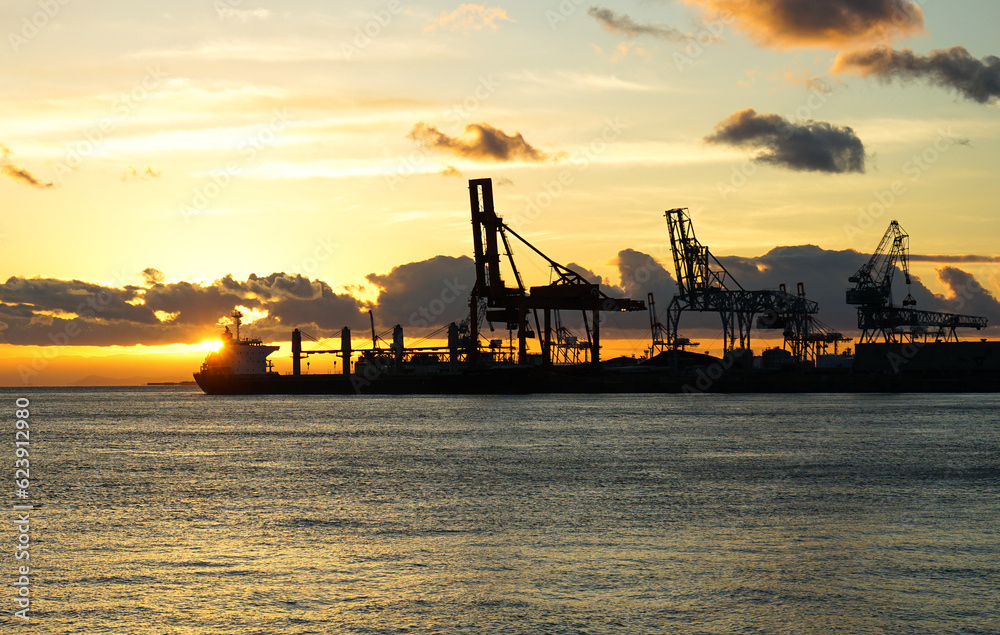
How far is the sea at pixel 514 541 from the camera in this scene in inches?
555

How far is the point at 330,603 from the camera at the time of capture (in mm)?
14875

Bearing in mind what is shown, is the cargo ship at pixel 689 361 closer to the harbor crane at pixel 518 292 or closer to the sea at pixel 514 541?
the harbor crane at pixel 518 292

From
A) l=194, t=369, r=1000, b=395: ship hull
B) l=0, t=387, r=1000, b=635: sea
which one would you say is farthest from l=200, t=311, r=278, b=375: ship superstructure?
l=0, t=387, r=1000, b=635: sea

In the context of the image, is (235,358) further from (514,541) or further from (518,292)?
(514,541)

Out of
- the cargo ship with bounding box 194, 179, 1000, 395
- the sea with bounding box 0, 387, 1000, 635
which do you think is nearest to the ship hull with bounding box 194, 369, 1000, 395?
the cargo ship with bounding box 194, 179, 1000, 395

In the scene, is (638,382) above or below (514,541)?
below

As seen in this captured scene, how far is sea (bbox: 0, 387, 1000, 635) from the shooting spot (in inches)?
555

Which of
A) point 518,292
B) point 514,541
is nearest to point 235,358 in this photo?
point 518,292

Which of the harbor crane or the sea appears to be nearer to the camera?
the sea

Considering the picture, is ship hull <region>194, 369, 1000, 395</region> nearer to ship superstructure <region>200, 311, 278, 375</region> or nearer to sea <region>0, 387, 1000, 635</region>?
ship superstructure <region>200, 311, 278, 375</region>

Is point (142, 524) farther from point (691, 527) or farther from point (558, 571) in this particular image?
point (691, 527)

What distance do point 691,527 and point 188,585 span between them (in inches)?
461

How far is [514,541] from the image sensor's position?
20.2m

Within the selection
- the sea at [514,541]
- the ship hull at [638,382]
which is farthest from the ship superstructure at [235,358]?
the sea at [514,541]
